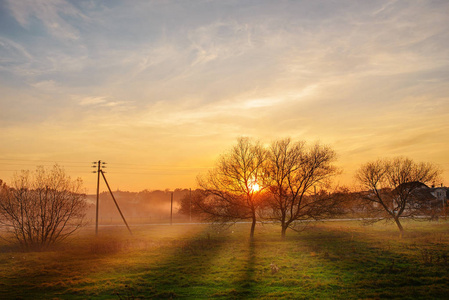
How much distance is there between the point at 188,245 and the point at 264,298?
62.1 ft

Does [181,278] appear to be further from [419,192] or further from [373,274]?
[419,192]

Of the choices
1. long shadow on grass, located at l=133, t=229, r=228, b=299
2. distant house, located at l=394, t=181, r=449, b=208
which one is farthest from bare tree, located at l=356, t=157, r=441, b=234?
long shadow on grass, located at l=133, t=229, r=228, b=299

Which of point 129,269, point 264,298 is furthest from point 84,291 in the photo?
point 264,298

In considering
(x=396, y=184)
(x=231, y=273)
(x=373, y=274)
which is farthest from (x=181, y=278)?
(x=396, y=184)

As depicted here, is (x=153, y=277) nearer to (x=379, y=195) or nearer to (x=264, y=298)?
(x=264, y=298)

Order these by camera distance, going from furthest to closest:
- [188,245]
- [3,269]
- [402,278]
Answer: [188,245], [3,269], [402,278]

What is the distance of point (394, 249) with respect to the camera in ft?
94.4

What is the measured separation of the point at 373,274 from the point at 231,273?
26.2ft

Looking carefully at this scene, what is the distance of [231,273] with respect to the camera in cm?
2033

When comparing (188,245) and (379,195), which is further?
(379,195)

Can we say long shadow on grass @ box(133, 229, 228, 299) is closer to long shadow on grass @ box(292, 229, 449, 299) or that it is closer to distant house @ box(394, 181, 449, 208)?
long shadow on grass @ box(292, 229, 449, 299)

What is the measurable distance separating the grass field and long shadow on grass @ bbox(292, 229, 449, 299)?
0.04 metres

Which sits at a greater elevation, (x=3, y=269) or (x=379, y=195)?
(x=379, y=195)

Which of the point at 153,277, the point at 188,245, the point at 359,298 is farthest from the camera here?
the point at 188,245
